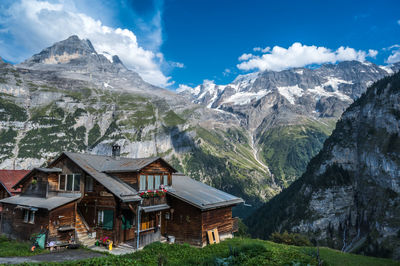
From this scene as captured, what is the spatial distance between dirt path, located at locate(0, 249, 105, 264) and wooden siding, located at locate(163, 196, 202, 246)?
961cm

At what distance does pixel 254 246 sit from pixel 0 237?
26.3 meters

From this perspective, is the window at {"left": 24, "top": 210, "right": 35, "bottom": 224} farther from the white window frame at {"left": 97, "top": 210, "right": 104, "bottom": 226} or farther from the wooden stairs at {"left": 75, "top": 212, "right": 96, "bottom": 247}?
the white window frame at {"left": 97, "top": 210, "right": 104, "bottom": 226}

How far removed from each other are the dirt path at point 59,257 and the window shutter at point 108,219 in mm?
3197

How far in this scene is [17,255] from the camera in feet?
69.3

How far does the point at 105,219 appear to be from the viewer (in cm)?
2670

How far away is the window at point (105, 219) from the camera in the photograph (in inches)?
1038

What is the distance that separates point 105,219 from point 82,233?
2.65m

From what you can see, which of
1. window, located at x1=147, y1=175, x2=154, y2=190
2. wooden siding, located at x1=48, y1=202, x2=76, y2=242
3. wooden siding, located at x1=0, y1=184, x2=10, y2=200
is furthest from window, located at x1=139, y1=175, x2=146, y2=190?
wooden siding, located at x1=0, y1=184, x2=10, y2=200

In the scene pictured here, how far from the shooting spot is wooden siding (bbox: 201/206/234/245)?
28948mm

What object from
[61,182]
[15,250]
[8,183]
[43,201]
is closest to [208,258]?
[15,250]

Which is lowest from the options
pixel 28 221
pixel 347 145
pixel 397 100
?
pixel 28 221

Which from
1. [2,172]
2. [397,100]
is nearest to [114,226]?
[2,172]

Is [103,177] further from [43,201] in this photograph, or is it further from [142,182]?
[43,201]

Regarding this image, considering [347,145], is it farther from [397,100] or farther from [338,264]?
[338,264]
